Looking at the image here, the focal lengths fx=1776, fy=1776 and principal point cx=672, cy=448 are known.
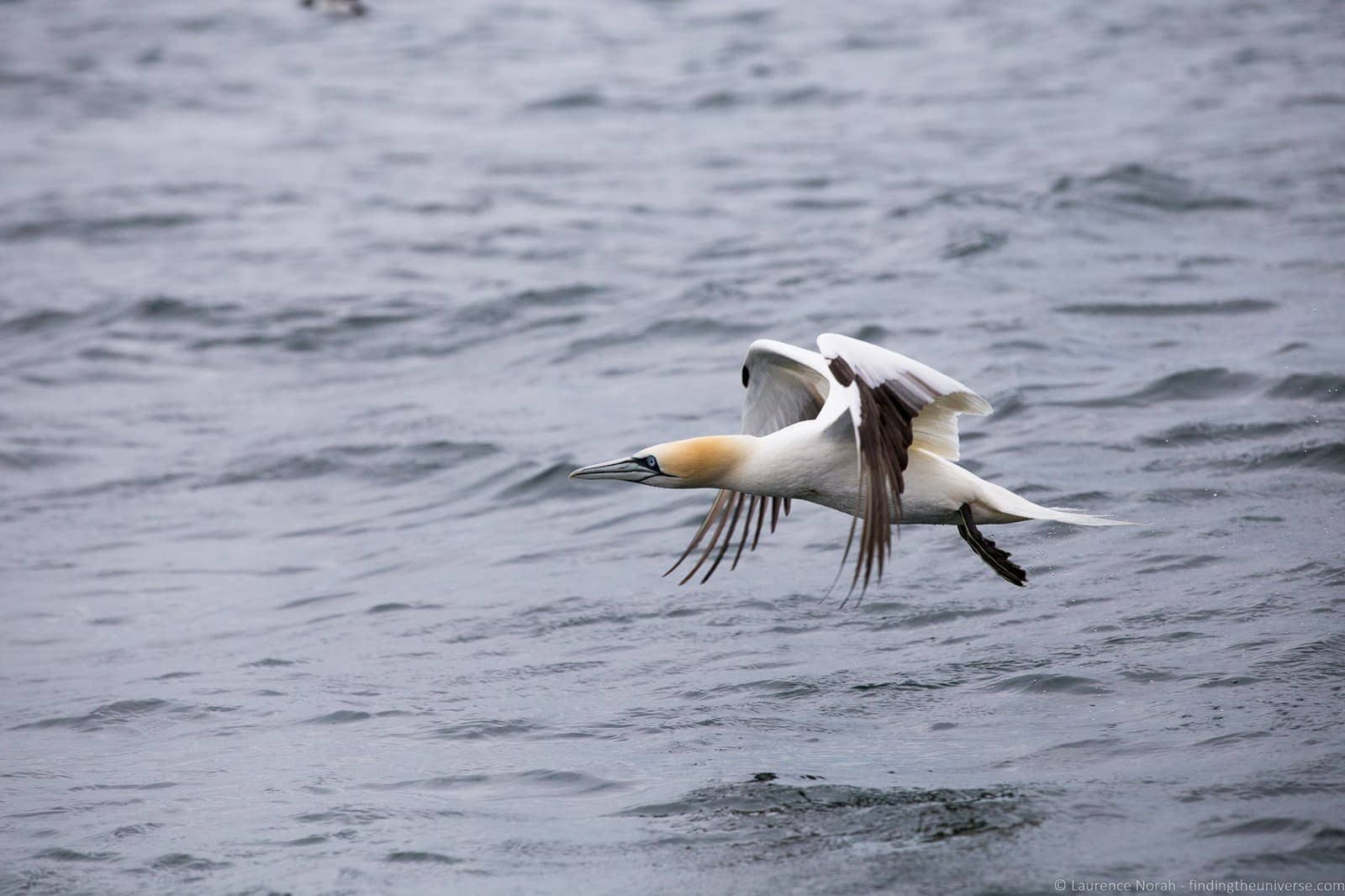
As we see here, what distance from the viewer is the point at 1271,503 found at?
27.3 feet

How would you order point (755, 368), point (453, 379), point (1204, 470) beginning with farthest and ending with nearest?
point (453, 379)
point (1204, 470)
point (755, 368)

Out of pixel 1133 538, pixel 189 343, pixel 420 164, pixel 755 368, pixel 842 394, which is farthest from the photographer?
pixel 420 164

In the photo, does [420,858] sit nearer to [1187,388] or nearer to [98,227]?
[1187,388]

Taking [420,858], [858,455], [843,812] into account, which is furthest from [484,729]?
[858,455]

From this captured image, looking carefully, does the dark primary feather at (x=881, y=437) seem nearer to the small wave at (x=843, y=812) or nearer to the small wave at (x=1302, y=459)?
the small wave at (x=843, y=812)

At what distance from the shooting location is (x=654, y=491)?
10117mm

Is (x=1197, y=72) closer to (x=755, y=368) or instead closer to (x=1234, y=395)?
(x=1234, y=395)

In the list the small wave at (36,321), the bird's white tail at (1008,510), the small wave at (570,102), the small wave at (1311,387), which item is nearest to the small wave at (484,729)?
the bird's white tail at (1008,510)

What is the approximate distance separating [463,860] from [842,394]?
209cm

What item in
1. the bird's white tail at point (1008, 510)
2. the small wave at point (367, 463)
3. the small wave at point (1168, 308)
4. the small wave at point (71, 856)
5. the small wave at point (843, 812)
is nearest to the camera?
the small wave at point (843, 812)

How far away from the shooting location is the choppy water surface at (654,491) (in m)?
5.90

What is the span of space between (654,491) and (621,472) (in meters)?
3.52

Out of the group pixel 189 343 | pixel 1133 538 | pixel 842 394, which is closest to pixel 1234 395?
pixel 1133 538

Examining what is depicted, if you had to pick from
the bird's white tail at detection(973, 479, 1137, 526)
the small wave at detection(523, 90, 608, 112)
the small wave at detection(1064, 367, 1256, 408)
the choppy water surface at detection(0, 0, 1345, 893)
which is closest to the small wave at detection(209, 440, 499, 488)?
the choppy water surface at detection(0, 0, 1345, 893)
